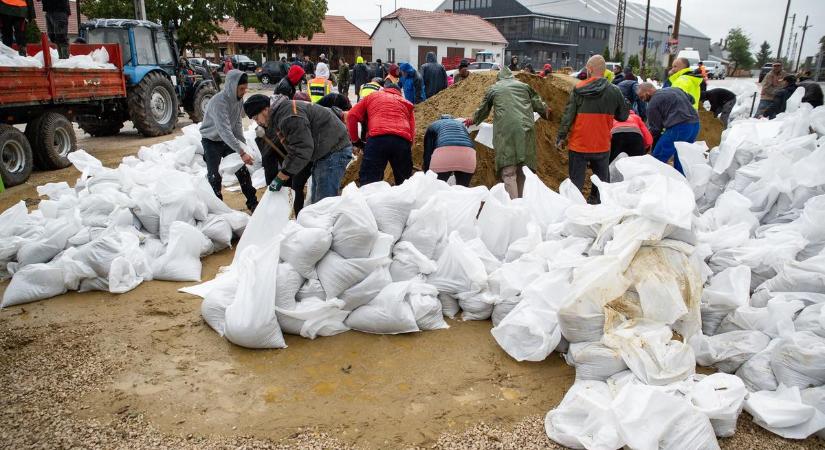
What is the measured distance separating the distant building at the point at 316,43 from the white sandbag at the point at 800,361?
35.4 metres

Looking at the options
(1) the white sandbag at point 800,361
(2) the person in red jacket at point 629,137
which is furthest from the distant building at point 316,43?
(1) the white sandbag at point 800,361

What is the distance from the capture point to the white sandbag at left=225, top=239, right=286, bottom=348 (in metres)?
2.76

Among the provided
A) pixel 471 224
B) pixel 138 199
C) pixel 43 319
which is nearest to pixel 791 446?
pixel 471 224

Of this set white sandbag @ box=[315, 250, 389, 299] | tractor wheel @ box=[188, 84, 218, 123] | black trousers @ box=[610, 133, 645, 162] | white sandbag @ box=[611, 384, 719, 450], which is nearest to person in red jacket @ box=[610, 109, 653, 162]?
black trousers @ box=[610, 133, 645, 162]

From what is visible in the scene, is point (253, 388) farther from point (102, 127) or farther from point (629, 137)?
point (102, 127)

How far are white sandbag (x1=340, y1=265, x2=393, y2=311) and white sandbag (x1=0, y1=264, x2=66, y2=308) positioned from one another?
1.97 m

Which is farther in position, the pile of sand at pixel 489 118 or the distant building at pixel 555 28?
the distant building at pixel 555 28

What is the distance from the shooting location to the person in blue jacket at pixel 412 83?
866cm

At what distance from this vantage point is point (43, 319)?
125 inches

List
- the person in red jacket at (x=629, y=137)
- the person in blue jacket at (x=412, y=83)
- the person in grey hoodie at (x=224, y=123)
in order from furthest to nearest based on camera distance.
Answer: the person in blue jacket at (x=412, y=83), the person in red jacket at (x=629, y=137), the person in grey hoodie at (x=224, y=123)

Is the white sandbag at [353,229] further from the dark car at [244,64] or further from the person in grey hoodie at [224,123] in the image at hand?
the dark car at [244,64]

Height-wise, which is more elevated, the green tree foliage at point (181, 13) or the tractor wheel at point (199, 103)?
the green tree foliage at point (181, 13)

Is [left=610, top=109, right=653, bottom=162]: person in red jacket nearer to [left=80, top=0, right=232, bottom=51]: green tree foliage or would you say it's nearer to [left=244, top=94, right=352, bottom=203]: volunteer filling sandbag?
[left=244, top=94, right=352, bottom=203]: volunteer filling sandbag

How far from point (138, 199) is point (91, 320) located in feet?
4.02
